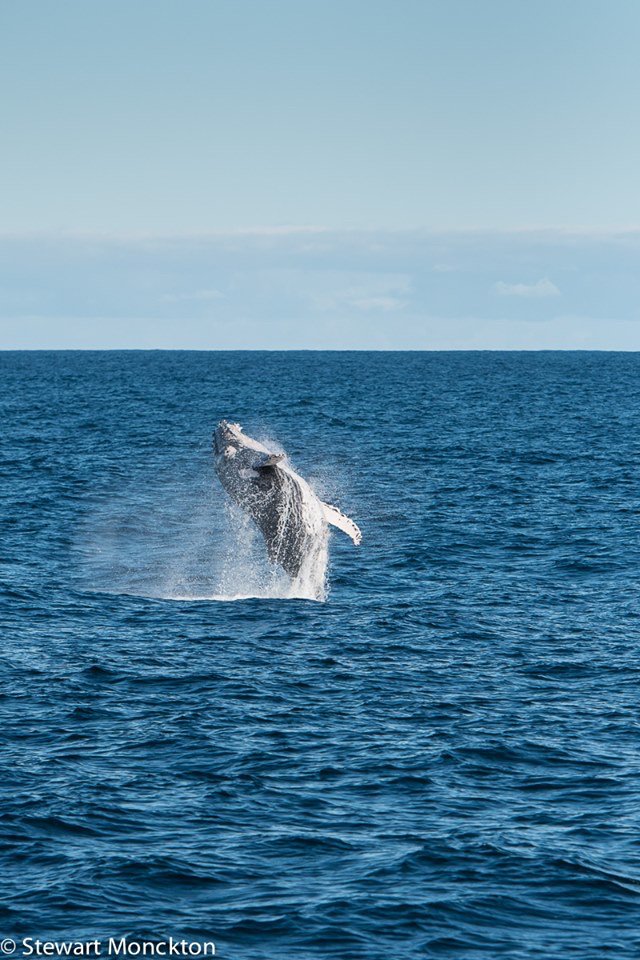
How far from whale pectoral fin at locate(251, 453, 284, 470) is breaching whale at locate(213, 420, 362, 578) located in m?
0.04

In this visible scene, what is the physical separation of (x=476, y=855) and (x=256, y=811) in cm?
408

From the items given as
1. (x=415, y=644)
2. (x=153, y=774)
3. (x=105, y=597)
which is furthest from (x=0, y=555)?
(x=153, y=774)

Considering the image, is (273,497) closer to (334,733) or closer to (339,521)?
(339,521)

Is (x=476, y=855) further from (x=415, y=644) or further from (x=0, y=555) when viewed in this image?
(x=0, y=555)

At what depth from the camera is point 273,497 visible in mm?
34531

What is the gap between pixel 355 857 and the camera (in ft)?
68.4

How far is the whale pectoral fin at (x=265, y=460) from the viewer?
31922mm

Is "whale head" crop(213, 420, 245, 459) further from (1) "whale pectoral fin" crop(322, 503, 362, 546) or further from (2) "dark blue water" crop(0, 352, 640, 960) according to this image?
(2) "dark blue water" crop(0, 352, 640, 960)

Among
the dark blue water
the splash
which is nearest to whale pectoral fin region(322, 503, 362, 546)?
the splash

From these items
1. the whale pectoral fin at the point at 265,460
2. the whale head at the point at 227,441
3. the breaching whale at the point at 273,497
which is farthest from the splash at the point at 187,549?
the whale head at the point at 227,441

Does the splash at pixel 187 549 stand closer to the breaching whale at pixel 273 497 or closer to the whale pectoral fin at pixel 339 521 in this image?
the breaching whale at pixel 273 497

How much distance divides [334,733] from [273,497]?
9407 mm

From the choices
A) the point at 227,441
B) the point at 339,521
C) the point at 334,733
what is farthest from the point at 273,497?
the point at 334,733

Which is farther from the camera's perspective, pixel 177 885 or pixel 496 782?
pixel 496 782
